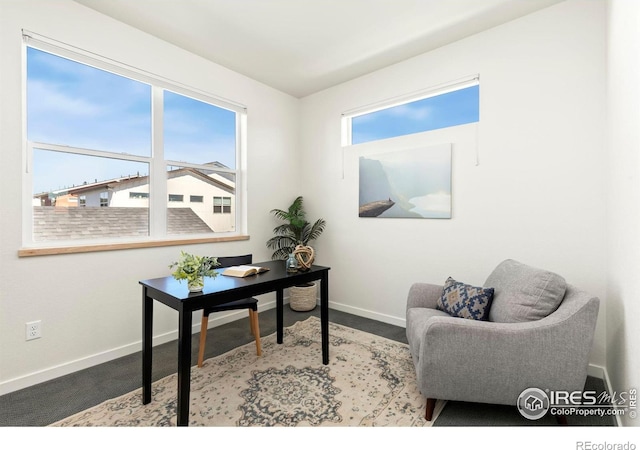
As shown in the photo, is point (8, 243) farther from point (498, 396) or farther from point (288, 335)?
point (498, 396)

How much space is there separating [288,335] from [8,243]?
2.29 metres

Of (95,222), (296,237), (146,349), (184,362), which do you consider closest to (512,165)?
(296,237)

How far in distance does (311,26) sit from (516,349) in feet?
9.38

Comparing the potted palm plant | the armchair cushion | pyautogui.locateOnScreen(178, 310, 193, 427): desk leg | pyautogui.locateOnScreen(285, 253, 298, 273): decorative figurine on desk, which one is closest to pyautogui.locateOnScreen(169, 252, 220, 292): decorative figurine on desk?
pyautogui.locateOnScreen(178, 310, 193, 427): desk leg

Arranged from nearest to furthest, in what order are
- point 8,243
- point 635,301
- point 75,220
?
1. point 635,301
2. point 8,243
3. point 75,220

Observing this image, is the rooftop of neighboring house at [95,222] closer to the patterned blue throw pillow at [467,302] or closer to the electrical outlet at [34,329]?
the electrical outlet at [34,329]

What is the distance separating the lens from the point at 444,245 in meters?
3.08

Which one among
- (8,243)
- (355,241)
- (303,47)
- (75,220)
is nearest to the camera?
(8,243)

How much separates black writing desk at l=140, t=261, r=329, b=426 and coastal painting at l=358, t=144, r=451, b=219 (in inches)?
52.6

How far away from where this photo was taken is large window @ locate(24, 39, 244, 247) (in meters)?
2.39

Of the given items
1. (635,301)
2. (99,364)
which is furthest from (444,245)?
(99,364)

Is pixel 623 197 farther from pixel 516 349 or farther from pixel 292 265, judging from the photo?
pixel 292 265

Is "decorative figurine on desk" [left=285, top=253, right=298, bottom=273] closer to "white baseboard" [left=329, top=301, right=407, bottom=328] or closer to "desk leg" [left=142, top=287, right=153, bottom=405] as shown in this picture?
"desk leg" [left=142, top=287, right=153, bottom=405]

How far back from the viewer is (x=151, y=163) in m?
2.98
